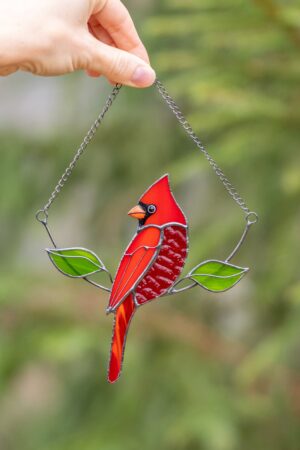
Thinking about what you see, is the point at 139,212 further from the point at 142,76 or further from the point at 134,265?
the point at 142,76

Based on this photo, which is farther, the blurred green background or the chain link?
the blurred green background

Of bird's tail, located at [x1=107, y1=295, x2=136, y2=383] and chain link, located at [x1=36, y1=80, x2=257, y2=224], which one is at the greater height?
chain link, located at [x1=36, y1=80, x2=257, y2=224]

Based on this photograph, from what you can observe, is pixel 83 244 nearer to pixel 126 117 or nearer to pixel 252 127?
pixel 126 117

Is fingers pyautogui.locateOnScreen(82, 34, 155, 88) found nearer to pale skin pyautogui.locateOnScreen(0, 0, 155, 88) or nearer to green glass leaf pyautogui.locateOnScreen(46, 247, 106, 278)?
pale skin pyautogui.locateOnScreen(0, 0, 155, 88)

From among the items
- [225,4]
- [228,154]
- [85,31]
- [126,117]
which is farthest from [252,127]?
[126,117]

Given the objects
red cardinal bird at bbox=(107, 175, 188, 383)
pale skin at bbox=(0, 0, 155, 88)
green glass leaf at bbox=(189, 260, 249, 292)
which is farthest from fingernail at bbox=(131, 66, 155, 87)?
green glass leaf at bbox=(189, 260, 249, 292)

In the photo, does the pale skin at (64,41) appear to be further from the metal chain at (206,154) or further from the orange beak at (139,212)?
the orange beak at (139,212)
